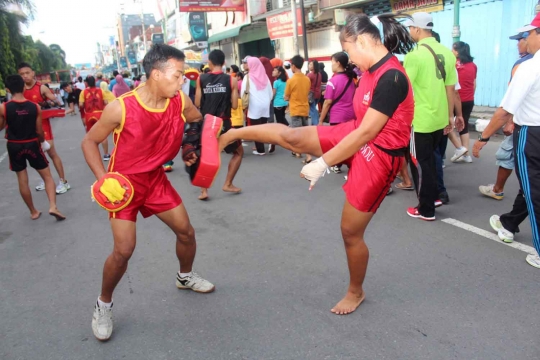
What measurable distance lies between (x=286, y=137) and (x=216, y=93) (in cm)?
379

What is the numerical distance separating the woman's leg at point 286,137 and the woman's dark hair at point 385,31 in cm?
59

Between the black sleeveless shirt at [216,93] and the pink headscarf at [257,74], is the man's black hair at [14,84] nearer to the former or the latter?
the black sleeveless shirt at [216,93]

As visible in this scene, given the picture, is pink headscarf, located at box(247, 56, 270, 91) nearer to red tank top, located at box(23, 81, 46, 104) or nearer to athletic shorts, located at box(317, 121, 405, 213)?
red tank top, located at box(23, 81, 46, 104)

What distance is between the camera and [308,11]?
742 inches

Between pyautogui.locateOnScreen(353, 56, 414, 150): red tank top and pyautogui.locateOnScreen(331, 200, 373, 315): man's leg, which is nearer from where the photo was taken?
pyautogui.locateOnScreen(353, 56, 414, 150): red tank top

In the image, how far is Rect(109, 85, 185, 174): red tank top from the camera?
265 cm

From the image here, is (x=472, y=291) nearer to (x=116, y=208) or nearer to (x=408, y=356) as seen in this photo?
(x=408, y=356)

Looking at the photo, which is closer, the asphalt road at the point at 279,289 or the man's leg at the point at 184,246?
the asphalt road at the point at 279,289

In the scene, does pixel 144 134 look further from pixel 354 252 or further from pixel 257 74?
pixel 257 74

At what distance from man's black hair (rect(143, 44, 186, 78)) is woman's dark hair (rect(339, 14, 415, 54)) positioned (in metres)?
0.99

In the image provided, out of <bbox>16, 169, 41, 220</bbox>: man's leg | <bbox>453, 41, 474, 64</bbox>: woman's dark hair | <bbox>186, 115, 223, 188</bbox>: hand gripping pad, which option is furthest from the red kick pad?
<bbox>453, 41, 474, 64</bbox>: woman's dark hair

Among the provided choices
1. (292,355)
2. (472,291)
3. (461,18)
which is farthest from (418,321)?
(461,18)

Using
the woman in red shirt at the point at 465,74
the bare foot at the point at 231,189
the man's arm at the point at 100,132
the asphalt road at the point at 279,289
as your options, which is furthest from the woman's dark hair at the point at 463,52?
the man's arm at the point at 100,132

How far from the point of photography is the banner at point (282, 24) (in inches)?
732
